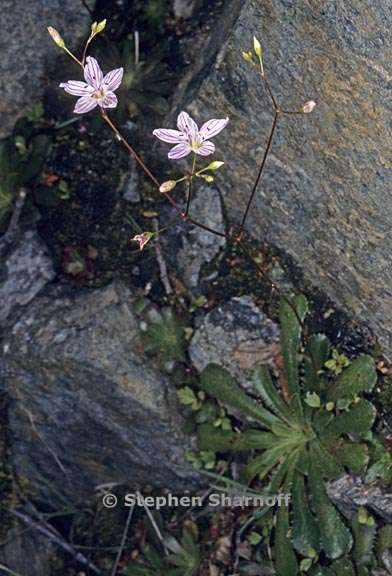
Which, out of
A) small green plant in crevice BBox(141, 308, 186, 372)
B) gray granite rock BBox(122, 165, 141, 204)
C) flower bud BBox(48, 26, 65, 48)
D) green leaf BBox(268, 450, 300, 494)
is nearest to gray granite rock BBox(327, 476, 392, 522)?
green leaf BBox(268, 450, 300, 494)

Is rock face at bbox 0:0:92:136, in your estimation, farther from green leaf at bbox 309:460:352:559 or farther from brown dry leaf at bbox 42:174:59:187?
green leaf at bbox 309:460:352:559

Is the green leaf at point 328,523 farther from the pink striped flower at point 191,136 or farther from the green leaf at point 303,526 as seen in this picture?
the pink striped flower at point 191,136

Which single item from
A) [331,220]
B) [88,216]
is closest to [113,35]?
Answer: [88,216]

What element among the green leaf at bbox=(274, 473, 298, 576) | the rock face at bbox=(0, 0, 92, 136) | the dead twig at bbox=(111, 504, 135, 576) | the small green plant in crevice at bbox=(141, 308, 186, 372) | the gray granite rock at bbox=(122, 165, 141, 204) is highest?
the rock face at bbox=(0, 0, 92, 136)

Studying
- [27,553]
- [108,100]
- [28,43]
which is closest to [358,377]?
[108,100]

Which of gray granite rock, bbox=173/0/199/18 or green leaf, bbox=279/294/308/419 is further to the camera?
gray granite rock, bbox=173/0/199/18

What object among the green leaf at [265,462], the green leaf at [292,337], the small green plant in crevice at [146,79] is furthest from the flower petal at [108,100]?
the green leaf at [265,462]

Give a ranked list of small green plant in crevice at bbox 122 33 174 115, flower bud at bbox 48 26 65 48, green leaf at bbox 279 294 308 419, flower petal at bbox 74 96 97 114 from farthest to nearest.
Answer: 1. small green plant in crevice at bbox 122 33 174 115
2. green leaf at bbox 279 294 308 419
3. flower petal at bbox 74 96 97 114
4. flower bud at bbox 48 26 65 48

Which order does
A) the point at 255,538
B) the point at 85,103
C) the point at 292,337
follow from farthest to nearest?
1. the point at 255,538
2. the point at 292,337
3. the point at 85,103

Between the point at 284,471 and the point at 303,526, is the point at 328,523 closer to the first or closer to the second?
the point at 303,526
